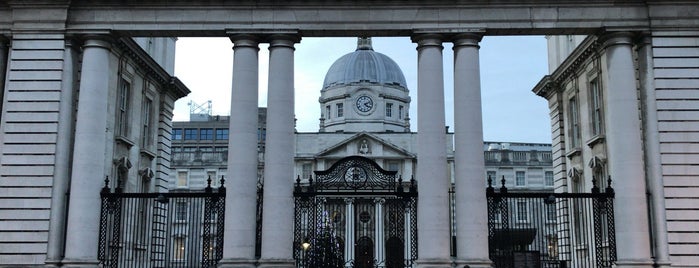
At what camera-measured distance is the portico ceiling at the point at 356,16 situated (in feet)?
87.1

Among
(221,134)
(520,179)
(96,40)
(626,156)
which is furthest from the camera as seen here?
(221,134)

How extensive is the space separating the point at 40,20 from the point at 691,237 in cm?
2356

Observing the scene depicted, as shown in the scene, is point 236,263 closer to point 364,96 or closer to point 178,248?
point 178,248

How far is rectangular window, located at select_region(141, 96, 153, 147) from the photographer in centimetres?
3634

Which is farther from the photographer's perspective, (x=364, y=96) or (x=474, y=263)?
(x=364, y=96)

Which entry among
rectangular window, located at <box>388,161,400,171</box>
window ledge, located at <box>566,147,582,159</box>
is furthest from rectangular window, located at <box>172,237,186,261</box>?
rectangular window, located at <box>388,161,400,171</box>

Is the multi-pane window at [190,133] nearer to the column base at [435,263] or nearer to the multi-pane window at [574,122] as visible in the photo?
the multi-pane window at [574,122]

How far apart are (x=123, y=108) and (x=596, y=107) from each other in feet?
68.2

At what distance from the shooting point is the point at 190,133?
371 ft

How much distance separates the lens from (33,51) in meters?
26.8

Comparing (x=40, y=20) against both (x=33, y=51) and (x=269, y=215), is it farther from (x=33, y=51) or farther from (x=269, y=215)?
(x=269, y=215)

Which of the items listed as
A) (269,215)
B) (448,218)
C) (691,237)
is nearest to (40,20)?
(269,215)

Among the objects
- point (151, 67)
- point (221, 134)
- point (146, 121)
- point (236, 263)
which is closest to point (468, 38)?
point (236, 263)

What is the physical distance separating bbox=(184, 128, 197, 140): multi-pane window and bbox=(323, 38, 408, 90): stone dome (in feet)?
67.1
